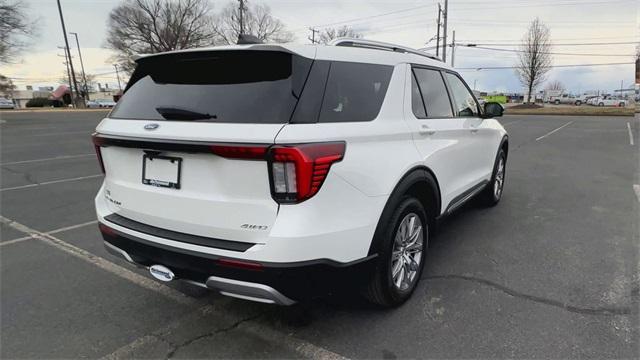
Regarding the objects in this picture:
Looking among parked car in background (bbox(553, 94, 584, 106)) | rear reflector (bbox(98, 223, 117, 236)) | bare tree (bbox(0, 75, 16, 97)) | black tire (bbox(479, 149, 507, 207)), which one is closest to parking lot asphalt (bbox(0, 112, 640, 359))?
black tire (bbox(479, 149, 507, 207))

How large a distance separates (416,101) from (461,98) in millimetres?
1345

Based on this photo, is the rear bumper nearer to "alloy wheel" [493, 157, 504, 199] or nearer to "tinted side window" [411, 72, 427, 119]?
"tinted side window" [411, 72, 427, 119]

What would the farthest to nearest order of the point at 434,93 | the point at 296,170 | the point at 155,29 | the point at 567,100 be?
1. the point at 567,100
2. the point at 155,29
3. the point at 434,93
4. the point at 296,170

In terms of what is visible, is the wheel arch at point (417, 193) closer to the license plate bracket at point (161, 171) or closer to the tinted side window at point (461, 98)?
the tinted side window at point (461, 98)

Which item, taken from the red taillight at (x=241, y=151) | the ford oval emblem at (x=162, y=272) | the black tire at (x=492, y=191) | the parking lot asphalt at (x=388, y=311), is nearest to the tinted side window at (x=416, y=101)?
the parking lot asphalt at (x=388, y=311)

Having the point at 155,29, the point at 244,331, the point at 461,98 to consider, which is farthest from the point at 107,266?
the point at 155,29

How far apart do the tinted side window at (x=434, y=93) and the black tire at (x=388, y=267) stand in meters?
0.94

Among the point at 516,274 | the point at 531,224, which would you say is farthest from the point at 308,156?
the point at 531,224

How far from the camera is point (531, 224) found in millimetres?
4902

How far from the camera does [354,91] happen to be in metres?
2.63

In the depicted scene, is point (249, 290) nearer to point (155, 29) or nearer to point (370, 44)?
point (370, 44)

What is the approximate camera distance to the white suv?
214 centimetres

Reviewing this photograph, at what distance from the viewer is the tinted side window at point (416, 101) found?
3.19 metres

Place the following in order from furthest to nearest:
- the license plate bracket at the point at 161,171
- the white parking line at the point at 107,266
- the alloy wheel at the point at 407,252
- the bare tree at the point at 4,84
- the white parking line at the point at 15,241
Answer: the bare tree at the point at 4,84
the white parking line at the point at 15,241
the white parking line at the point at 107,266
the alloy wheel at the point at 407,252
the license plate bracket at the point at 161,171
